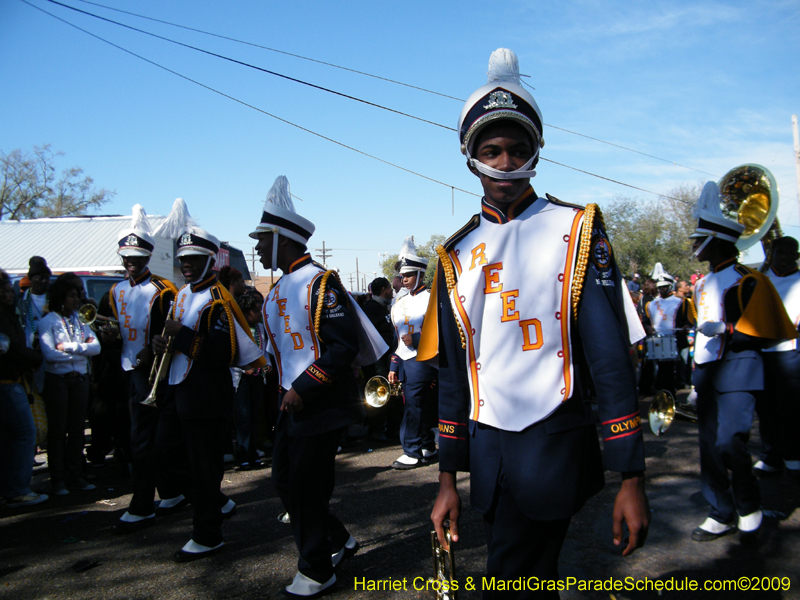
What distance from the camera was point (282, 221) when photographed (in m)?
3.94

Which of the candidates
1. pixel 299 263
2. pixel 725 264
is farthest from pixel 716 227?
pixel 299 263

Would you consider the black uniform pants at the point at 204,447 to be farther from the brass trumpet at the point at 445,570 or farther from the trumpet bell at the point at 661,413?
the trumpet bell at the point at 661,413

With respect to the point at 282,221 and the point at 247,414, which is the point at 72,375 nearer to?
the point at 247,414

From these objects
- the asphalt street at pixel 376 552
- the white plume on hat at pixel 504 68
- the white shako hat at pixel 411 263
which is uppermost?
the white plume on hat at pixel 504 68

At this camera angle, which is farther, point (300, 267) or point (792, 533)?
point (792, 533)

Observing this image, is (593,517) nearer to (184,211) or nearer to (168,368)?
(168,368)

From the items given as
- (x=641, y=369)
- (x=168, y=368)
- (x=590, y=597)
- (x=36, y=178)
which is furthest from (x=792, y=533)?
(x=36, y=178)

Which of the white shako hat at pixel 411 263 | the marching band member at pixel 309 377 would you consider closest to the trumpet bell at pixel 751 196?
the white shako hat at pixel 411 263

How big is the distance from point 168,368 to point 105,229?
56.7 feet

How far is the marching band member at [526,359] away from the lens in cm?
194

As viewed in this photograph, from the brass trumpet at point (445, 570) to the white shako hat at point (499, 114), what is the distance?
50.5 inches

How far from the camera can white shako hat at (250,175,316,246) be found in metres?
3.92

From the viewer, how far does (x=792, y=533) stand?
436cm

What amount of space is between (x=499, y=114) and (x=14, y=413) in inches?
214
